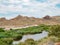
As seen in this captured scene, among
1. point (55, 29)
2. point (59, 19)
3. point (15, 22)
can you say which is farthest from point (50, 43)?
point (59, 19)

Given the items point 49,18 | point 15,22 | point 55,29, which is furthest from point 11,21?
point 55,29

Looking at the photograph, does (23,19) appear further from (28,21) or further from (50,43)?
(50,43)

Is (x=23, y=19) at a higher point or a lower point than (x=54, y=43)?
lower

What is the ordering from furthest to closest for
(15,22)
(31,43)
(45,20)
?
(45,20) → (15,22) → (31,43)

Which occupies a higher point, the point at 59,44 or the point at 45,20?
the point at 59,44

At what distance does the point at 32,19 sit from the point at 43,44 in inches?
6244

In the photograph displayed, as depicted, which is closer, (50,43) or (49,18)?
(50,43)

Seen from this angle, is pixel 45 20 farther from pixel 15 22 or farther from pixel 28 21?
pixel 15 22

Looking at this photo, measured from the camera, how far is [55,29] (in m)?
43.4

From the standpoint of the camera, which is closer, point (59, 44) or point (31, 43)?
point (59, 44)

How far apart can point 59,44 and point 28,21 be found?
5907 inches

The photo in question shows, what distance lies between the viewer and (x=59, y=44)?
2669 cm

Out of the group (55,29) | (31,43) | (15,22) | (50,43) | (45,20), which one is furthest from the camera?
(45,20)

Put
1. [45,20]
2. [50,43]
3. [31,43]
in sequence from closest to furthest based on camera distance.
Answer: [50,43] → [31,43] → [45,20]
